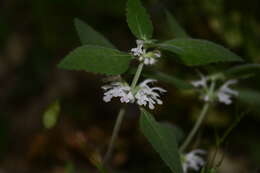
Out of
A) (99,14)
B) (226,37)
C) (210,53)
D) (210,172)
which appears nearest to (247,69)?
(210,53)

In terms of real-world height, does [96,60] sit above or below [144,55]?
below

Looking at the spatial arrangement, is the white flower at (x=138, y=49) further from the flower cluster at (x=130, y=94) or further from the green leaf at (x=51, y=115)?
the green leaf at (x=51, y=115)

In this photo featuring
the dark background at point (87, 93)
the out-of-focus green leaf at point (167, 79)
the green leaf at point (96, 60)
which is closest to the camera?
the green leaf at point (96, 60)

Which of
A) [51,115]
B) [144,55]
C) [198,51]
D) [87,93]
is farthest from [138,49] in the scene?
[87,93]

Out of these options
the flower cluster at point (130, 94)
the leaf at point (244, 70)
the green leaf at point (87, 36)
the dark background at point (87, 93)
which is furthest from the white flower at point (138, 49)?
the dark background at point (87, 93)

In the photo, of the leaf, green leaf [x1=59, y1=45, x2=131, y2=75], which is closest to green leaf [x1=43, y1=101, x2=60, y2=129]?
green leaf [x1=59, y1=45, x2=131, y2=75]

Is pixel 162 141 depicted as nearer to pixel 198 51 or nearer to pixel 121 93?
pixel 121 93

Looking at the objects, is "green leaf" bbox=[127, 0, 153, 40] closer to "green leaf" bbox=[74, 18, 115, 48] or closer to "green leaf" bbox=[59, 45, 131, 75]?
"green leaf" bbox=[59, 45, 131, 75]
